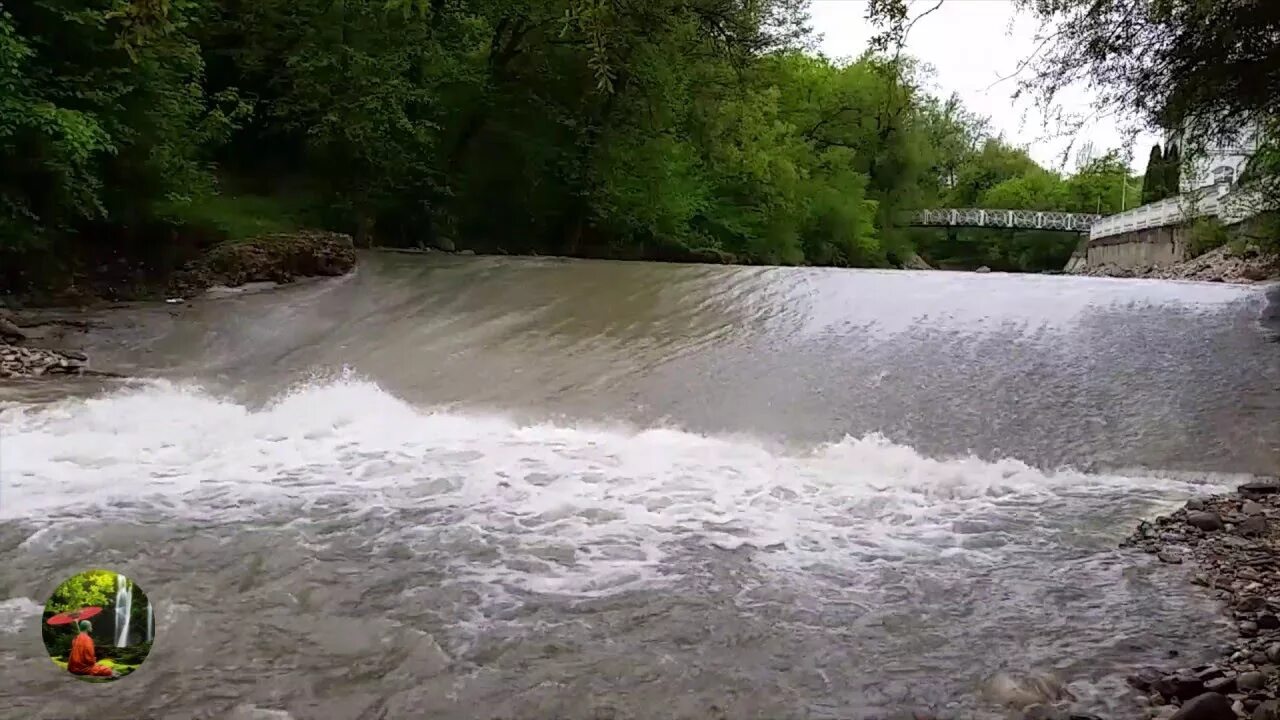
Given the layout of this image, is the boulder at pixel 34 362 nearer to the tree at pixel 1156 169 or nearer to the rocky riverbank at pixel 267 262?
the rocky riverbank at pixel 267 262

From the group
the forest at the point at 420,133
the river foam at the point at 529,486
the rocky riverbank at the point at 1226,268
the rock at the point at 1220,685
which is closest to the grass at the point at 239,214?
the forest at the point at 420,133

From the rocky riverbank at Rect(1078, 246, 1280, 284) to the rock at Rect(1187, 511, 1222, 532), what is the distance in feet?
35.6

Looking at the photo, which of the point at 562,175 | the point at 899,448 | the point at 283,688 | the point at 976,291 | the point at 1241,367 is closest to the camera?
the point at 283,688

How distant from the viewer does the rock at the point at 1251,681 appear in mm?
3238

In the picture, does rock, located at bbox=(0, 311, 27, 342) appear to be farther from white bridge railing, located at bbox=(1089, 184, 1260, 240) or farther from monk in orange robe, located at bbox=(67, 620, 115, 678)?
white bridge railing, located at bbox=(1089, 184, 1260, 240)

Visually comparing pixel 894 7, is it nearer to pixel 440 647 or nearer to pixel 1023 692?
pixel 1023 692

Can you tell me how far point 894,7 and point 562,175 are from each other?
1769 cm

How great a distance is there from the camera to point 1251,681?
129 inches

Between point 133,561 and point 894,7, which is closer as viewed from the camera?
point 894,7

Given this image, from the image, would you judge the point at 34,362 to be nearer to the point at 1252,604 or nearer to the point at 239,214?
the point at 239,214

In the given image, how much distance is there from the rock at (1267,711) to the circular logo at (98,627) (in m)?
3.32

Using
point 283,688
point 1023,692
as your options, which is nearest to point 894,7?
point 1023,692

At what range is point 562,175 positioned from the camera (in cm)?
2112

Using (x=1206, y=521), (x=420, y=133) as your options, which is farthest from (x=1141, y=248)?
(x=1206, y=521)
